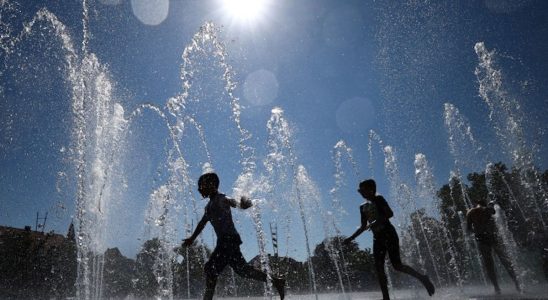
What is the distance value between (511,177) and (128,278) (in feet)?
149

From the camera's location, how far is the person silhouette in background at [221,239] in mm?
3984

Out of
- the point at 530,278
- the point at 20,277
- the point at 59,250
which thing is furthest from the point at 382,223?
the point at 59,250

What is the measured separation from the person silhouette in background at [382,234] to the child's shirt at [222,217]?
1806 mm

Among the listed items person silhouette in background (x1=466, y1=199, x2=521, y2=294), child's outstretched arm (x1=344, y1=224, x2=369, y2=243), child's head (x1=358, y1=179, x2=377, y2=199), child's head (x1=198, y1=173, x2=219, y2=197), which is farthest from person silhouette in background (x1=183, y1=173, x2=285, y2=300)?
person silhouette in background (x1=466, y1=199, x2=521, y2=294)

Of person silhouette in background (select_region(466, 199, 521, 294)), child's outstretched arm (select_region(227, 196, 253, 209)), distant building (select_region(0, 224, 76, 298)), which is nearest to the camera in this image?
child's outstretched arm (select_region(227, 196, 253, 209))

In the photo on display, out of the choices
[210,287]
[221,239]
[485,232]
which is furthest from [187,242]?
[485,232]

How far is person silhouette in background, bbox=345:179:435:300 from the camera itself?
470 cm

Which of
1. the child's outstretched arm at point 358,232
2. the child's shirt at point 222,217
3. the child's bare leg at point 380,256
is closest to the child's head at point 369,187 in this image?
the child's outstretched arm at point 358,232

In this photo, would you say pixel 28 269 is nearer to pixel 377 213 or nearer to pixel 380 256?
pixel 380 256

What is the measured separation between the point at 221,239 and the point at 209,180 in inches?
27.7

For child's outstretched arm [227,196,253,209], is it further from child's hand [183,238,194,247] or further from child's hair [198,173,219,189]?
child's hand [183,238,194,247]

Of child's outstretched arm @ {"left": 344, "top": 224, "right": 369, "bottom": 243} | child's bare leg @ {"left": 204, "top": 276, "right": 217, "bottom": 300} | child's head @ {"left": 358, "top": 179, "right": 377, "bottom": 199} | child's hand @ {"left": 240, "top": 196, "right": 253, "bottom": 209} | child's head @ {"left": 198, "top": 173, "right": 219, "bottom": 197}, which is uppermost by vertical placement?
child's head @ {"left": 198, "top": 173, "right": 219, "bottom": 197}

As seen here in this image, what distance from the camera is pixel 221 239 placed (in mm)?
4082

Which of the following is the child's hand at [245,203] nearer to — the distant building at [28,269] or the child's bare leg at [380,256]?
the child's bare leg at [380,256]
